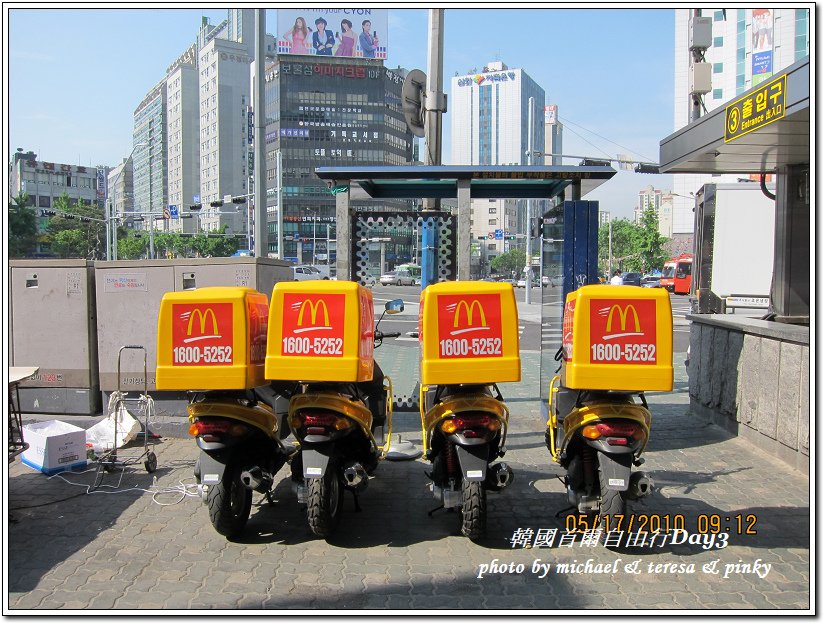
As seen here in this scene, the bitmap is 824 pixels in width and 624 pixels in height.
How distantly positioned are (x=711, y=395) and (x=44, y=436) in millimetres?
7145

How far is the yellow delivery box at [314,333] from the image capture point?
457 centimetres

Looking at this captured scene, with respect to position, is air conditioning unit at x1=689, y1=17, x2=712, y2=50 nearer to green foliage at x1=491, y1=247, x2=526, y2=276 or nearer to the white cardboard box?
the white cardboard box

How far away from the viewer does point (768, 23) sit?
4825 cm

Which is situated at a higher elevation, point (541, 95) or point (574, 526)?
point (541, 95)

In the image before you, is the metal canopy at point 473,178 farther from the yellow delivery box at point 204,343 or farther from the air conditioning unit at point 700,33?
the air conditioning unit at point 700,33

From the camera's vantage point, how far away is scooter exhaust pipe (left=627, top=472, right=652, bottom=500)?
452cm

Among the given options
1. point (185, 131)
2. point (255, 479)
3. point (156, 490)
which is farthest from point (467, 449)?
point (185, 131)

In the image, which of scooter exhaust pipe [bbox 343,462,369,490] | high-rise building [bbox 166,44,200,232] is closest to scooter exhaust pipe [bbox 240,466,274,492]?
scooter exhaust pipe [bbox 343,462,369,490]

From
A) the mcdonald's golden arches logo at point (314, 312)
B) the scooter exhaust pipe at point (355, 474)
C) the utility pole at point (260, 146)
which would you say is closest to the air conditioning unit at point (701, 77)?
the utility pole at point (260, 146)

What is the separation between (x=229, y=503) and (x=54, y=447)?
2650 millimetres

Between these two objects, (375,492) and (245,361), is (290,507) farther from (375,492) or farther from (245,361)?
(245,361)

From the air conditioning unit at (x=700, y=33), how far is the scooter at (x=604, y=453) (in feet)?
23.2

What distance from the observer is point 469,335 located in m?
4.60
